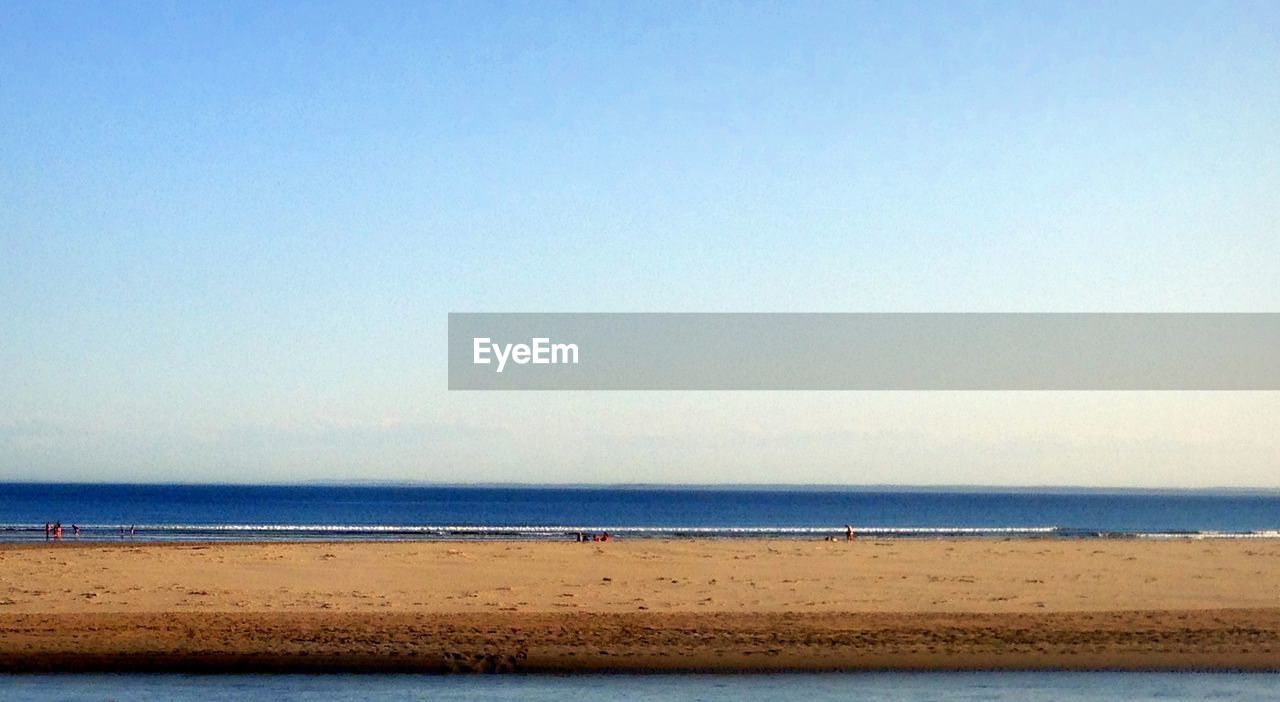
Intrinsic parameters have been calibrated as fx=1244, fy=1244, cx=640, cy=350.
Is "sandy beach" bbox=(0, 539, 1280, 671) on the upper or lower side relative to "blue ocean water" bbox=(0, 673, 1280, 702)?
upper

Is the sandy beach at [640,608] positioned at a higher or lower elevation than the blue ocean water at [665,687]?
higher

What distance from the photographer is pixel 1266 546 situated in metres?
36.1

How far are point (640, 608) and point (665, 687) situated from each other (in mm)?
7144

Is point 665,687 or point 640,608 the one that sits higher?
point 640,608

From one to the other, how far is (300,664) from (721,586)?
1101 cm

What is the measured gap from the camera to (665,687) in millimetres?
14711

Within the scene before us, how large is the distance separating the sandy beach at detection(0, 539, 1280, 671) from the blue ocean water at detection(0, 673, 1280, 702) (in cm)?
56

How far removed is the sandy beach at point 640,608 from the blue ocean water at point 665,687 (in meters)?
0.56

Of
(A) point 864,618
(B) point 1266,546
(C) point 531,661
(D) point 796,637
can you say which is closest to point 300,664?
(C) point 531,661

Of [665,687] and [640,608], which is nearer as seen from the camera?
[665,687]

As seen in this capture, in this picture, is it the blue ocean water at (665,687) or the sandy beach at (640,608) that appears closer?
the blue ocean water at (665,687)

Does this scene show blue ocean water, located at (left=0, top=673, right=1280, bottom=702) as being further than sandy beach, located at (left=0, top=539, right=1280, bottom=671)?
No

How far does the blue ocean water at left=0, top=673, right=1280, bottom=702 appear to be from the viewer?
46.2 feet

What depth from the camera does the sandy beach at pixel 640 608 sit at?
16375 mm
